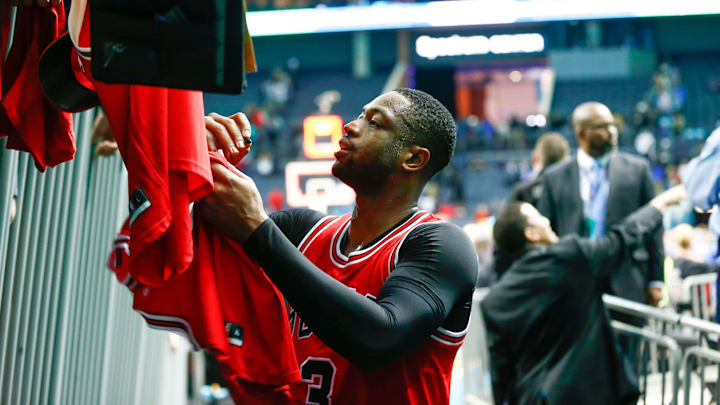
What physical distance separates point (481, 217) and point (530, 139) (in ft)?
16.6

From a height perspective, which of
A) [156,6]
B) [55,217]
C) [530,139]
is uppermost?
[530,139]

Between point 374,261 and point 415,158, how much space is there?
294 millimetres

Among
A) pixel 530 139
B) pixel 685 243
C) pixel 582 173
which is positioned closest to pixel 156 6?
pixel 582 173

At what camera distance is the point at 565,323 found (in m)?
3.88

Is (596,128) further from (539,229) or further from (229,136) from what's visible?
(229,136)

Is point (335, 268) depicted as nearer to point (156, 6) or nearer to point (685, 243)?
point (156, 6)

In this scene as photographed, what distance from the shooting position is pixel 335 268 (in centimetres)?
195

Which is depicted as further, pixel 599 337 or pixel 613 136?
pixel 613 136

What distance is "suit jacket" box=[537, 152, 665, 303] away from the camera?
464cm

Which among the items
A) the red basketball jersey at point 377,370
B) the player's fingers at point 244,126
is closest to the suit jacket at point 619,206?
the red basketball jersey at point 377,370

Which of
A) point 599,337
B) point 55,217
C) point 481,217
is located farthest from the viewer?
point 481,217

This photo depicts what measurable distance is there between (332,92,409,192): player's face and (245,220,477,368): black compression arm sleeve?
319 mm

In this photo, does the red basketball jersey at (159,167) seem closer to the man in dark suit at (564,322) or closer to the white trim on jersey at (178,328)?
the white trim on jersey at (178,328)

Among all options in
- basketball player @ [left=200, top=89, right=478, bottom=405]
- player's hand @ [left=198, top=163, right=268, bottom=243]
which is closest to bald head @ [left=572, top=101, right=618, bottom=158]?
basketball player @ [left=200, top=89, right=478, bottom=405]
